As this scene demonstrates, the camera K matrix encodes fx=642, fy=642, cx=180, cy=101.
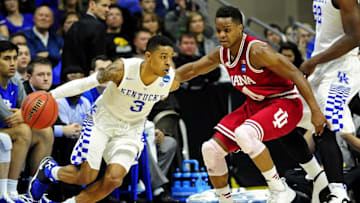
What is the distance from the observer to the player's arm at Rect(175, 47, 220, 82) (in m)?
5.88

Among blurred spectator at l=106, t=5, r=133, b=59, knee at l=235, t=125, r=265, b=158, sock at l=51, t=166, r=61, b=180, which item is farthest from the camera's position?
blurred spectator at l=106, t=5, r=133, b=59

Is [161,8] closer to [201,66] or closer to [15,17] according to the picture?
[15,17]

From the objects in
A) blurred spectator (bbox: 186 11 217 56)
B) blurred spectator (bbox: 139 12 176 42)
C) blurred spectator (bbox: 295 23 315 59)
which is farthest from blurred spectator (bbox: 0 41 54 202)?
blurred spectator (bbox: 295 23 315 59)

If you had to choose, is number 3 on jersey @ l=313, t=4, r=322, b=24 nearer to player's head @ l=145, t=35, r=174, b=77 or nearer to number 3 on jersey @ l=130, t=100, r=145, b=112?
player's head @ l=145, t=35, r=174, b=77

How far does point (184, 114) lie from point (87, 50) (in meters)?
1.54

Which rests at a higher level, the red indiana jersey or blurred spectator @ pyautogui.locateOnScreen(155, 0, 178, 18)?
blurred spectator @ pyautogui.locateOnScreen(155, 0, 178, 18)

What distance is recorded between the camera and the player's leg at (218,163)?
18.1 ft

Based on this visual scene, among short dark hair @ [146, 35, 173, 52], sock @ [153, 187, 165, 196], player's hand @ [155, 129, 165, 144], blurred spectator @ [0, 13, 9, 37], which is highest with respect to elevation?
blurred spectator @ [0, 13, 9, 37]

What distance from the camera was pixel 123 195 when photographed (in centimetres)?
712

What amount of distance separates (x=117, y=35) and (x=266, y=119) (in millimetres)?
4256

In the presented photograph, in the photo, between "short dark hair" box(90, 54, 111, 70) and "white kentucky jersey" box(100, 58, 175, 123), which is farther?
"short dark hair" box(90, 54, 111, 70)

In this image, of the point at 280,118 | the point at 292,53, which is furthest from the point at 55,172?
the point at 292,53

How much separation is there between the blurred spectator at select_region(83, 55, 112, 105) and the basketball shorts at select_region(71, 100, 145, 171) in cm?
107

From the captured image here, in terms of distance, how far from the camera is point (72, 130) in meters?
6.58
